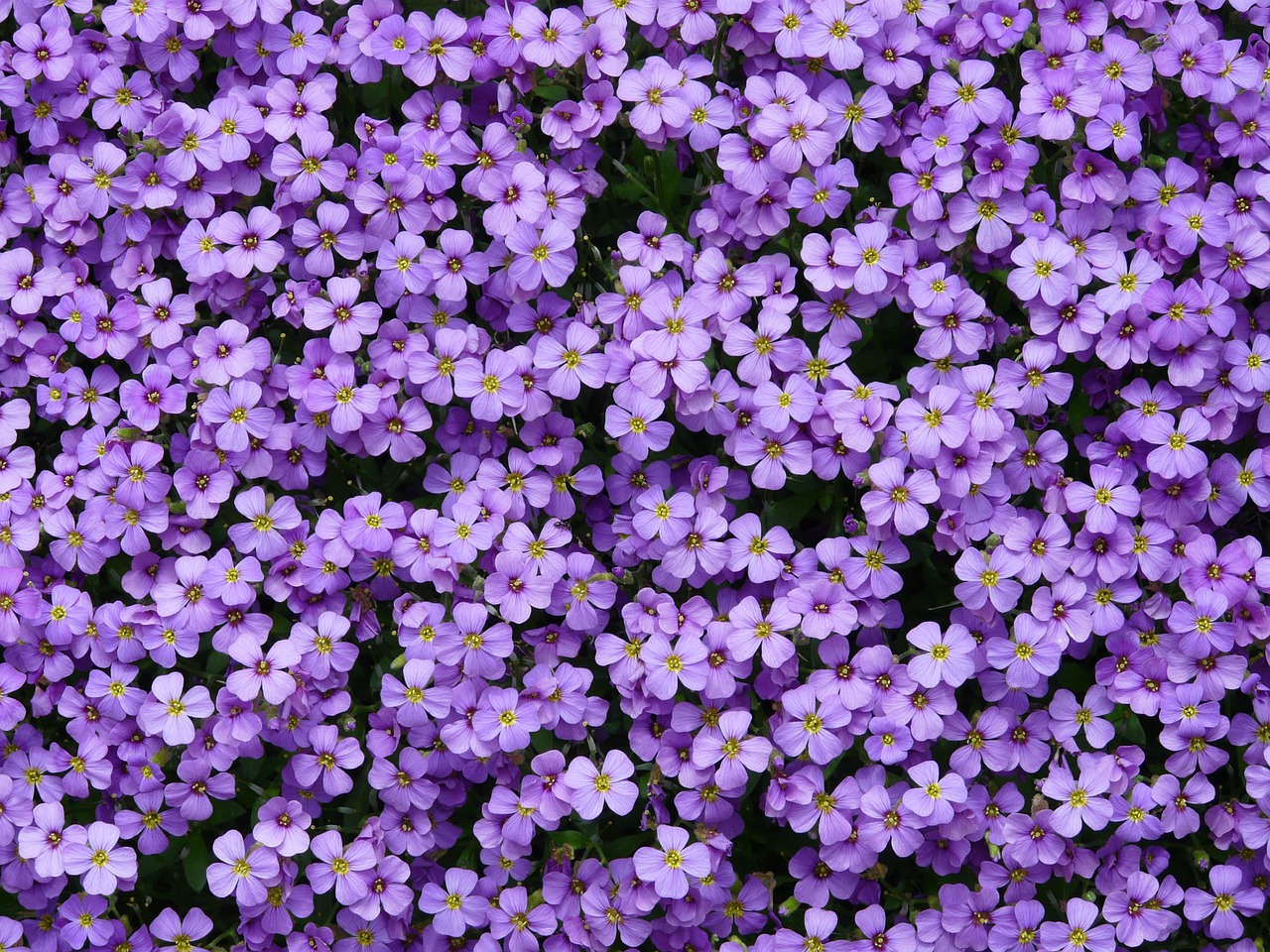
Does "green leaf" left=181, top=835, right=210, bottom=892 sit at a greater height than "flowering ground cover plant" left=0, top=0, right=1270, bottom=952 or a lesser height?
lesser

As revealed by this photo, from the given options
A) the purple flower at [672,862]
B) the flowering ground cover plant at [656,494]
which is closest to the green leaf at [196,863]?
the flowering ground cover plant at [656,494]

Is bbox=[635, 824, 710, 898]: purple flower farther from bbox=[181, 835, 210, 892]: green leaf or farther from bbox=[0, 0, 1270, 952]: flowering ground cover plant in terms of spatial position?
bbox=[181, 835, 210, 892]: green leaf

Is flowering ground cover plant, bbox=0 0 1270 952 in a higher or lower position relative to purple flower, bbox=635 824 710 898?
higher

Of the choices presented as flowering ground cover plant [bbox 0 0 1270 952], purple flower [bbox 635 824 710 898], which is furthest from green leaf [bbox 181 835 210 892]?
purple flower [bbox 635 824 710 898]

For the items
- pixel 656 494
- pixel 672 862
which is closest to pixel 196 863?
pixel 672 862

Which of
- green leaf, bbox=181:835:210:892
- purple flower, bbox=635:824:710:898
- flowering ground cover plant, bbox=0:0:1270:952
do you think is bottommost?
green leaf, bbox=181:835:210:892

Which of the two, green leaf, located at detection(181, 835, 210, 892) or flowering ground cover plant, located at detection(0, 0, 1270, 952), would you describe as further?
green leaf, located at detection(181, 835, 210, 892)

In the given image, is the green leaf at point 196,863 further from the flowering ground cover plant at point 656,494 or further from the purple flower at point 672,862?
the purple flower at point 672,862

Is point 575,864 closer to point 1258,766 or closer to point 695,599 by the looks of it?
point 695,599

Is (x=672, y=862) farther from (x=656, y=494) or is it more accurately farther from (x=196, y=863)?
(x=196, y=863)

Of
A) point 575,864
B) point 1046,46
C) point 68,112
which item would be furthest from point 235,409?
point 1046,46
